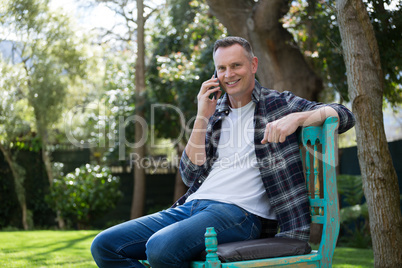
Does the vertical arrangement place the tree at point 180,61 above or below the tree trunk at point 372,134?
above

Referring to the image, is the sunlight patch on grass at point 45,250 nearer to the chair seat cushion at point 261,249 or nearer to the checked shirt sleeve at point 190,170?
the checked shirt sleeve at point 190,170

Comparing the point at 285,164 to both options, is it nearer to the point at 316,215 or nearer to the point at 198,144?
the point at 316,215

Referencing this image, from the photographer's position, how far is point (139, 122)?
12.4 metres

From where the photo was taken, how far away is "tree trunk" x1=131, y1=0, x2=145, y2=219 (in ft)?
39.5

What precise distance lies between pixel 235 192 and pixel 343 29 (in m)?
2.49

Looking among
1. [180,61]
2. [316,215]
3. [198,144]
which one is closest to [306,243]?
[316,215]

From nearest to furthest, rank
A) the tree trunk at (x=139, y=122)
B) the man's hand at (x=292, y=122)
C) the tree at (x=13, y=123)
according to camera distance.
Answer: the man's hand at (x=292, y=122), the tree at (x=13, y=123), the tree trunk at (x=139, y=122)

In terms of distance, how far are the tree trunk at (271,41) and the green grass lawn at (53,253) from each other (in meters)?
2.45

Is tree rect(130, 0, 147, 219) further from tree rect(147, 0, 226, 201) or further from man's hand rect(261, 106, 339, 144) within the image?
man's hand rect(261, 106, 339, 144)

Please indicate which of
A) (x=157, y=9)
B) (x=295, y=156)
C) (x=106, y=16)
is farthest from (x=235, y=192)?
(x=106, y=16)

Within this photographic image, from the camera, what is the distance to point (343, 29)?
4.27 metres

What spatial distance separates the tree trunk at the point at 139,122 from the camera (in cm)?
1204

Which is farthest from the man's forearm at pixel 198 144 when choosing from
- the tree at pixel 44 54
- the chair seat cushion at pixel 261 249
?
the tree at pixel 44 54

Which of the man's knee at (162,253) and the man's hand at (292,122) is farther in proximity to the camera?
the man's hand at (292,122)
